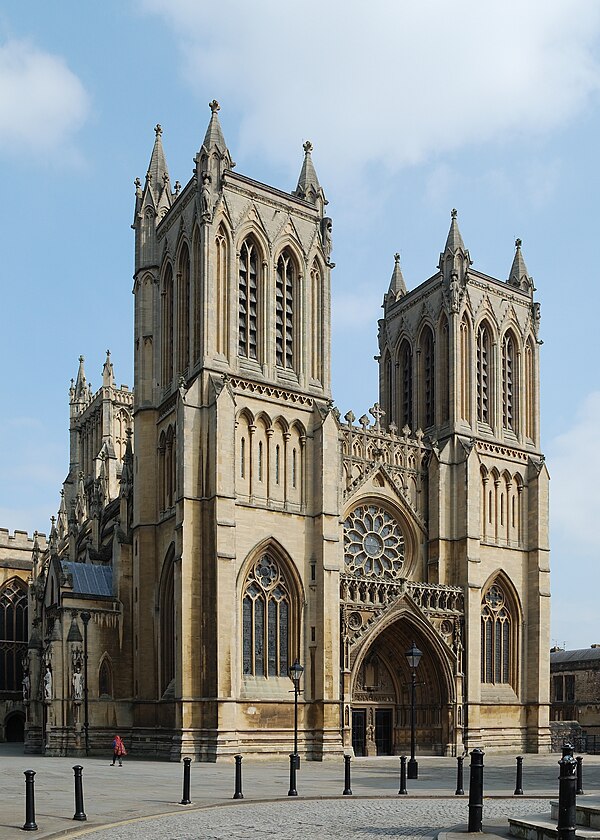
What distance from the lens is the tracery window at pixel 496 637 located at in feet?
169

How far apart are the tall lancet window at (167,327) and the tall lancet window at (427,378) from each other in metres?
15.0

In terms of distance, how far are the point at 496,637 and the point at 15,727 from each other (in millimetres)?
35977

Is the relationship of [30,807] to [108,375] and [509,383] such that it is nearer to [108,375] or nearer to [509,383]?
[509,383]

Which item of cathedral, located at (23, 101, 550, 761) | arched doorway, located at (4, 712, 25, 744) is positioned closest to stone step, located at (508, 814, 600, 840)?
cathedral, located at (23, 101, 550, 761)

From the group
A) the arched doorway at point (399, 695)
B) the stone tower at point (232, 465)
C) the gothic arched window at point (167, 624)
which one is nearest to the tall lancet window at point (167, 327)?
the stone tower at point (232, 465)

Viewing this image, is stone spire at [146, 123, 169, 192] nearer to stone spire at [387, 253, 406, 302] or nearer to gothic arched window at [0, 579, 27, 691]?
stone spire at [387, 253, 406, 302]

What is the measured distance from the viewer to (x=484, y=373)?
55500 mm

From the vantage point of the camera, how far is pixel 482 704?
163ft

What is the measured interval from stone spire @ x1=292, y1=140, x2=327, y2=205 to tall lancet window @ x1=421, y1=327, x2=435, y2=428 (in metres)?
10.4

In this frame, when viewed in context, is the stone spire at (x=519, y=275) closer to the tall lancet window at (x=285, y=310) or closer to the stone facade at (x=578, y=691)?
the tall lancet window at (x=285, y=310)

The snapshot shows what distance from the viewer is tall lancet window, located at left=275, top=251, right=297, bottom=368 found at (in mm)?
47550

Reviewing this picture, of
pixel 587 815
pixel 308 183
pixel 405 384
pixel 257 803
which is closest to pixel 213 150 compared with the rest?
pixel 308 183

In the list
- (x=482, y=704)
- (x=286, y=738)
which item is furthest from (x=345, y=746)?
(x=482, y=704)

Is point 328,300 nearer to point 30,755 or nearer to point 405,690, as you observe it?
point 405,690
